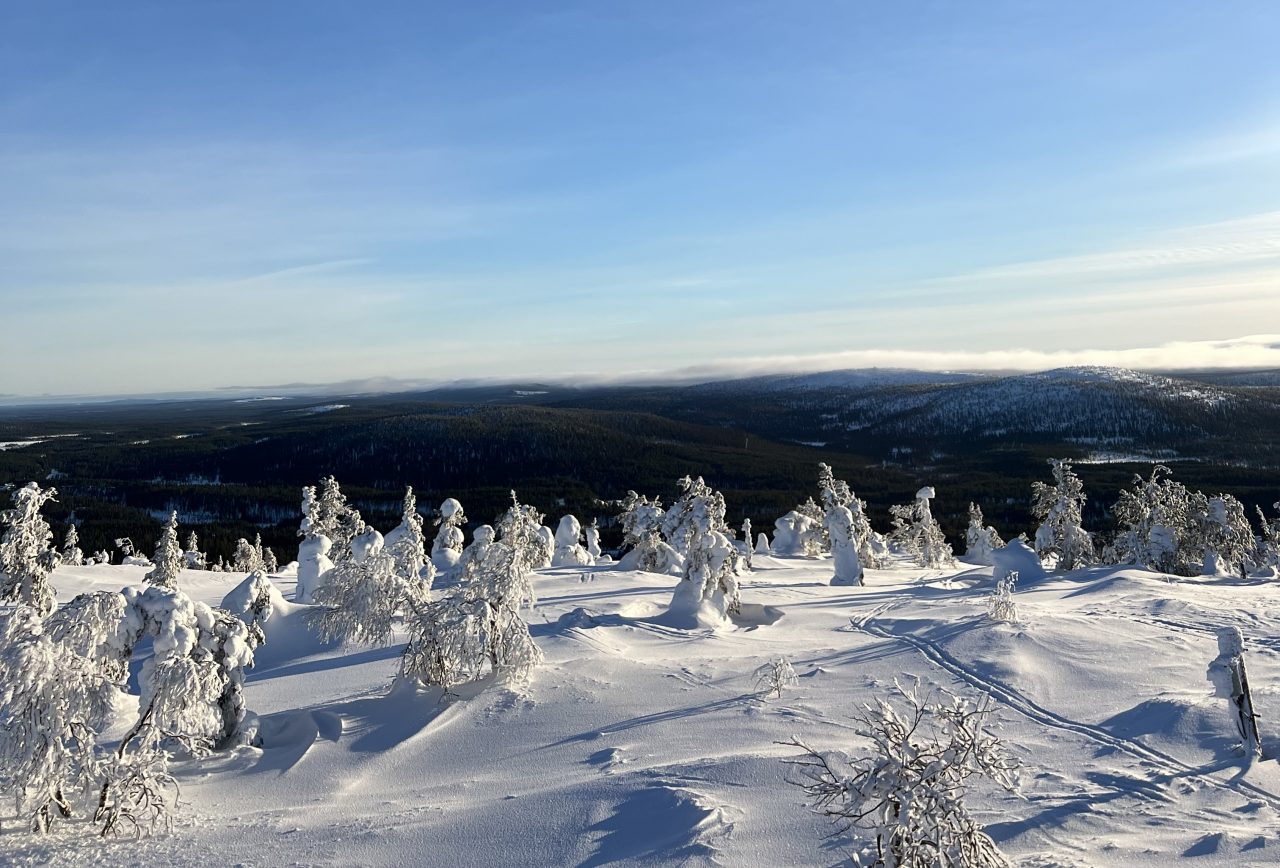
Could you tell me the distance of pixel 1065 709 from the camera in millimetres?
15539

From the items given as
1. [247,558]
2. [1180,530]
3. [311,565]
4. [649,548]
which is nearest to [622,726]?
[311,565]

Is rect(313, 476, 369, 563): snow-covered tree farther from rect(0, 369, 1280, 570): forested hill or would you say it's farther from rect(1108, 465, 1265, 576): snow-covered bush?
rect(0, 369, 1280, 570): forested hill

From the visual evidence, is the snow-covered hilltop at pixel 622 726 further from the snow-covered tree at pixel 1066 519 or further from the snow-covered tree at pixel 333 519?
the snow-covered tree at pixel 333 519

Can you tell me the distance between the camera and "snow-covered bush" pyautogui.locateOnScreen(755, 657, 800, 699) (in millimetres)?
16625

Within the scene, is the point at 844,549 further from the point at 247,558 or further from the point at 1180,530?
the point at 247,558

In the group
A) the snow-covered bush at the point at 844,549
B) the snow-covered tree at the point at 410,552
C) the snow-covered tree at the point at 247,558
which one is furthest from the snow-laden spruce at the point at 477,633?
the snow-covered tree at the point at 247,558

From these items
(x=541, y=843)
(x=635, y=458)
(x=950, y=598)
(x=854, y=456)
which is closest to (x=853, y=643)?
(x=950, y=598)

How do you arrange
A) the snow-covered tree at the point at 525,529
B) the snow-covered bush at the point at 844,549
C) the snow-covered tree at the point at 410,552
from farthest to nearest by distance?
the snow-covered tree at the point at 525,529, the snow-covered bush at the point at 844,549, the snow-covered tree at the point at 410,552

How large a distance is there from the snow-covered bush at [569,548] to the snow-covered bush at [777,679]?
31.7 metres

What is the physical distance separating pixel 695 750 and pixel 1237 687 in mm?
9173

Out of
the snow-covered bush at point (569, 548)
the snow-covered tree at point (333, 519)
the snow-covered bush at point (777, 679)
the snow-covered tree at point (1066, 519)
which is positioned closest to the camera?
the snow-covered bush at point (777, 679)

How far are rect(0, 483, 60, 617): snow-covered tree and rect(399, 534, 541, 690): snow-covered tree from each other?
1590 centimetres

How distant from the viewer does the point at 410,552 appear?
1067 inches

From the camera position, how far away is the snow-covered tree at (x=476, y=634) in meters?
16.1
